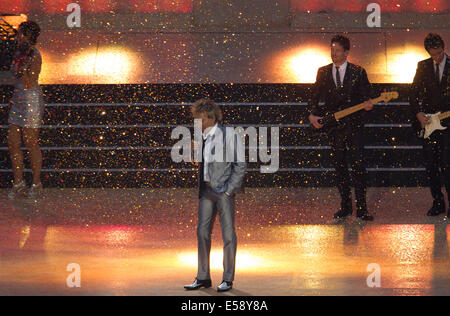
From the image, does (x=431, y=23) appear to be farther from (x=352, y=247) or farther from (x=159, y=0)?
(x=352, y=247)

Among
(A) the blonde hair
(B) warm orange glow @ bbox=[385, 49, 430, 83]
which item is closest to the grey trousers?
(A) the blonde hair

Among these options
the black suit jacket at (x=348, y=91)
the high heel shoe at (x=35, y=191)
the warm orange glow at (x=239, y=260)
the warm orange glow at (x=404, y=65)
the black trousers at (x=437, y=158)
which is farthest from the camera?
the warm orange glow at (x=404, y=65)

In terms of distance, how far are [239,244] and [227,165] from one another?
5.26ft

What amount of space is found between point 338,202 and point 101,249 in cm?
311

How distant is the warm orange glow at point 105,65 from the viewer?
36.6 feet

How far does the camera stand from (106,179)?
9992mm

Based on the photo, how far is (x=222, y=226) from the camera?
17.7 ft

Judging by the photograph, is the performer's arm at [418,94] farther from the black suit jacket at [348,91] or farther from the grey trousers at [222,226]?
the grey trousers at [222,226]

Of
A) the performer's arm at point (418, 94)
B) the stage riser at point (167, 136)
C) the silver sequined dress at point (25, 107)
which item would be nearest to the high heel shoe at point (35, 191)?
the silver sequined dress at point (25, 107)

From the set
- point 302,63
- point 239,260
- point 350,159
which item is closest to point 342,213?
point 350,159

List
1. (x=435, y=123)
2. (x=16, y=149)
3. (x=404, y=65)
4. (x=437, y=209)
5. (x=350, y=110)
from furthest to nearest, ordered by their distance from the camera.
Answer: (x=404, y=65) < (x=16, y=149) < (x=437, y=209) < (x=435, y=123) < (x=350, y=110)

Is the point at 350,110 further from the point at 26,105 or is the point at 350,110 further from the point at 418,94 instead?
the point at 26,105

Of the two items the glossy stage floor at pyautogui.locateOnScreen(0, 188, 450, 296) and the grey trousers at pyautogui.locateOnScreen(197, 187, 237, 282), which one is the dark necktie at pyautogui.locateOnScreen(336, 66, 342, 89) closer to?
the glossy stage floor at pyautogui.locateOnScreen(0, 188, 450, 296)

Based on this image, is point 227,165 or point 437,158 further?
point 437,158
